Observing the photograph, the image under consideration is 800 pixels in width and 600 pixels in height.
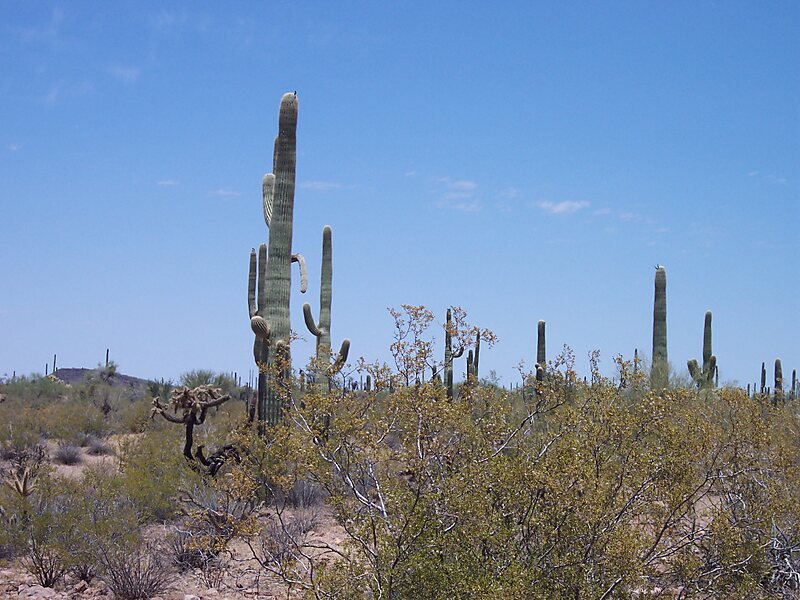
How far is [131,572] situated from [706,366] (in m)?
21.5

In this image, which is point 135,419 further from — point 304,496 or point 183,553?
point 183,553

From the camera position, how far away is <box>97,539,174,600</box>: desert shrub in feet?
30.8

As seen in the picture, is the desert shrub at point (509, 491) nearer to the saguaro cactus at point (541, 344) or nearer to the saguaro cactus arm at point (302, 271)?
the saguaro cactus arm at point (302, 271)

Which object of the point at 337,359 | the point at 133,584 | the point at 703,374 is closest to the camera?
the point at 337,359

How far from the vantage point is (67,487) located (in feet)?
36.2

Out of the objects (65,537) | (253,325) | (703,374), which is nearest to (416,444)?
(65,537)

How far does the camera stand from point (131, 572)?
31.6ft

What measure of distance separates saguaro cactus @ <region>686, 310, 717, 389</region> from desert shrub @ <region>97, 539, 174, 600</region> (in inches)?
728

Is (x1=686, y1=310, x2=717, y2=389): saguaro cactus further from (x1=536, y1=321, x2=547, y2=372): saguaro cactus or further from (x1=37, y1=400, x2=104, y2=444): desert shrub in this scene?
(x1=37, y1=400, x2=104, y2=444): desert shrub

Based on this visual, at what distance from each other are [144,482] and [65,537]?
194 centimetres

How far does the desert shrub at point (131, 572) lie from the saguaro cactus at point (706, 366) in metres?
18.5

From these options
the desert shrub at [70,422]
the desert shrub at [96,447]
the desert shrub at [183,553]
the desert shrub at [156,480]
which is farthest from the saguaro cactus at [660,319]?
the desert shrub at [183,553]

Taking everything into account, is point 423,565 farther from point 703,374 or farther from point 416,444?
point 703,374

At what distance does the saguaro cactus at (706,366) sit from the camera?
25.5 meters
